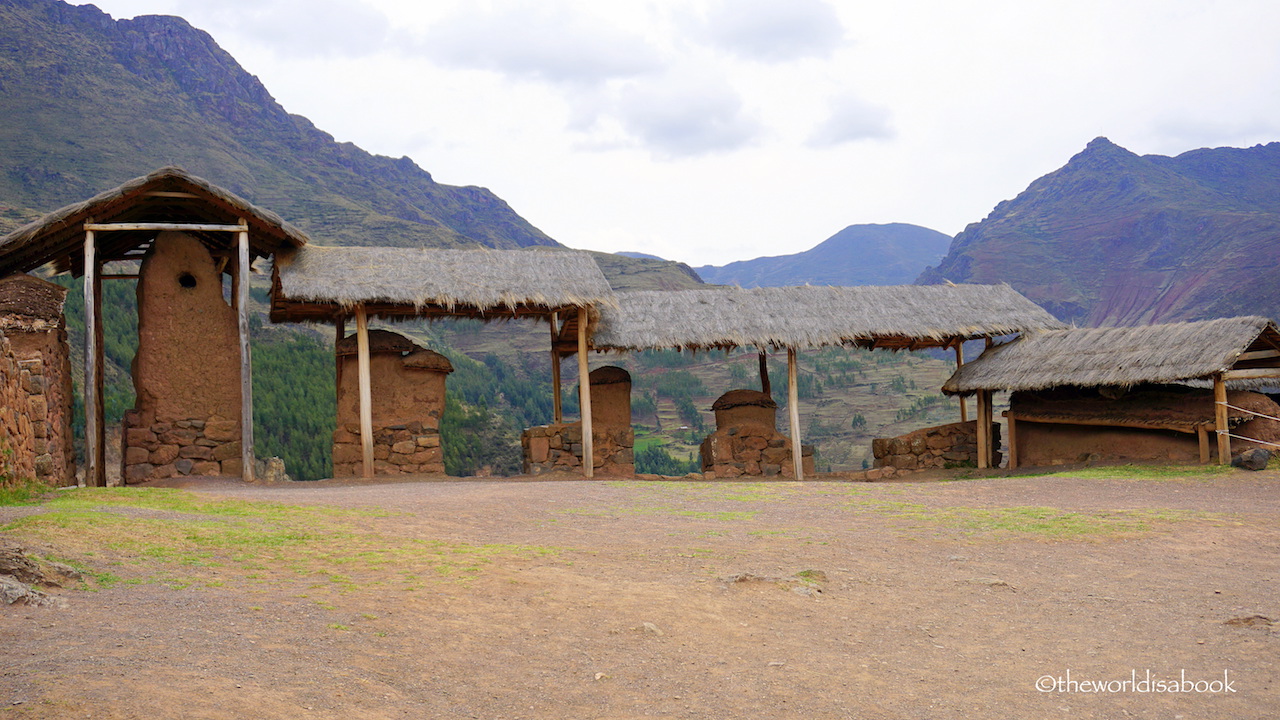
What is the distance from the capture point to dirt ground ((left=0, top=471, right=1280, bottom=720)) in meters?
4.43

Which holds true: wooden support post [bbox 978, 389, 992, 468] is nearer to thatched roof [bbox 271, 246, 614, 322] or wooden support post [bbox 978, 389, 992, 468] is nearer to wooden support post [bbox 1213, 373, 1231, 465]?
wooden support post [bbox 1213, 373, 1231, 465]

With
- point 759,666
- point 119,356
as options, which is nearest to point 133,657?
point 759,666

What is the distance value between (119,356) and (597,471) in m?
22.4

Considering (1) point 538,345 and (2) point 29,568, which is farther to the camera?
(1) point 538,345

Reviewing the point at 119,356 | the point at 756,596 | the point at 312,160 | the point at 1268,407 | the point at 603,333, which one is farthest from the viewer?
the point at 312,160

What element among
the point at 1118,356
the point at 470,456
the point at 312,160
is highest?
the point at 312,160

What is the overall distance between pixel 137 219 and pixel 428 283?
4907 mm

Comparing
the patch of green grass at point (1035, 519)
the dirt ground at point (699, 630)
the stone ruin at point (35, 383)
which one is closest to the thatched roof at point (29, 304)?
the stone ruin at point (35, 383)

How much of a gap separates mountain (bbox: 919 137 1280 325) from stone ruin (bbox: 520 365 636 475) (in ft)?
158

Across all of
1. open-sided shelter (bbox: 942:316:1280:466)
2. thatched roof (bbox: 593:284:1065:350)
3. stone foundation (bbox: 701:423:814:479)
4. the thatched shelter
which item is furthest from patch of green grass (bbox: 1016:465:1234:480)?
the thatched shelter

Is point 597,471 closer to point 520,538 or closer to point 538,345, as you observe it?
point 520,538

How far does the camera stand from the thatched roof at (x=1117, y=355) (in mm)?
14656

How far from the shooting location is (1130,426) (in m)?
15.9

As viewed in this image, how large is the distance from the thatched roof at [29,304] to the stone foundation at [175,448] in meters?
1.99
